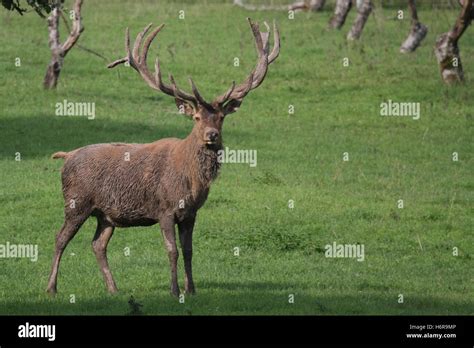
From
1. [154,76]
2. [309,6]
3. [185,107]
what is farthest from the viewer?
[309,6]

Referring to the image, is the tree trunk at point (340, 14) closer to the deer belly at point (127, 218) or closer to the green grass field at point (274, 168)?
the green grass field at point (274, 168)

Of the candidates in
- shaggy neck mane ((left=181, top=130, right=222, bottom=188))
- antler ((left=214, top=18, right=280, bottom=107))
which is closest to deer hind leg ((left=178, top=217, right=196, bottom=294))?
shaggy neck mane ((left=181, top=130, right=222, bottom=188))

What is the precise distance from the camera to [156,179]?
48.6 ft

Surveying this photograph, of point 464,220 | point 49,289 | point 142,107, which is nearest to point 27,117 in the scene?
point 142,107

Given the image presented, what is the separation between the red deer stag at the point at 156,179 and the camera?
14.5 meters

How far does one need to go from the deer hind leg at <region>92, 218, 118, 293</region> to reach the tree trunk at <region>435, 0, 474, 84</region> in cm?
1618

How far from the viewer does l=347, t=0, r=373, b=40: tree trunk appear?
118 ft

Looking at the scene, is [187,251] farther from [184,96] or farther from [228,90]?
[228,90]

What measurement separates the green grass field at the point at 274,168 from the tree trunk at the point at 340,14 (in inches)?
14.3

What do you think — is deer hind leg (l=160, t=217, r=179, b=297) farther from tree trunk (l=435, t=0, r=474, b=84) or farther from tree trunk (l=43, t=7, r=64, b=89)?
tree trunk (l=435, t=0, r=474, b=84)

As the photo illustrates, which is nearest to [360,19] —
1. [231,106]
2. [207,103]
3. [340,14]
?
[340,14]

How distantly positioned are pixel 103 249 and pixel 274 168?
29.5 ft

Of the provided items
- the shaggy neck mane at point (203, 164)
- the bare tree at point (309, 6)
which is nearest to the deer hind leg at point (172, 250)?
the shaggy neck mane at point (203, 164)

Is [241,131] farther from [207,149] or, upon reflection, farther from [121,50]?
[207,149]
